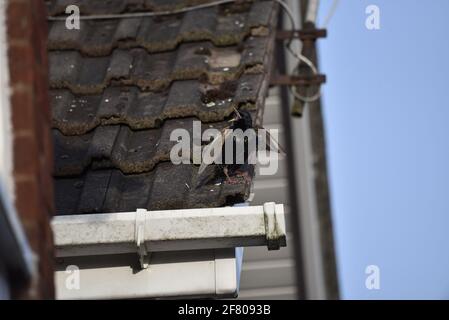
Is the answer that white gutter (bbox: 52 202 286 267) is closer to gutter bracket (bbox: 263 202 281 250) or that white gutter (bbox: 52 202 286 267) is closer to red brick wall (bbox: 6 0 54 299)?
gutter bracket (bbox: 263 202 281 250)

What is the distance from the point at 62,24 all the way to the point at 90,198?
169cm

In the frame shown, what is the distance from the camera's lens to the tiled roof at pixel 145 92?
5.96 metres

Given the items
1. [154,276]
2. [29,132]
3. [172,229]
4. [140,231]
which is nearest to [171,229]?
[172,229]

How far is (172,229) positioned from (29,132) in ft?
6.23

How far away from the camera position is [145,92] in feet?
21.9

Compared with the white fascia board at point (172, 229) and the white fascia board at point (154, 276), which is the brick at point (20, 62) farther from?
the white fascia board at point (154, 276)

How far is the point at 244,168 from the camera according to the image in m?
6.08

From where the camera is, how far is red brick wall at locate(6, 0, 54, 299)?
3637 millimetres

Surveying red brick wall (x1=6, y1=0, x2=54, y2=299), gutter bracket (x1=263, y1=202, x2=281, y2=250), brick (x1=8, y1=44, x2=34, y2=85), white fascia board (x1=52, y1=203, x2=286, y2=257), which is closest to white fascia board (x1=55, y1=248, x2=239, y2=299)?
white fascia board (x1=52, y1=203, x2=286, y2=257)

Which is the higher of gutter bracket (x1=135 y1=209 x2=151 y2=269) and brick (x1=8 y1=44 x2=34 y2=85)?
gutter bracket (x1=135 y1=209 x2=151 y2=269)

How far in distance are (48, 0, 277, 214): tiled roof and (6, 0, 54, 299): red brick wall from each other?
79.2 inches

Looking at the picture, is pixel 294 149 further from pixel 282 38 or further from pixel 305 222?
pixel 282 38

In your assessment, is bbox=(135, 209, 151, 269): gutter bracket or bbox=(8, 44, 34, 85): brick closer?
bbox=(8, 44, 34, 85): brick

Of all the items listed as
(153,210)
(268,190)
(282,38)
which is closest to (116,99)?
(153,210)
